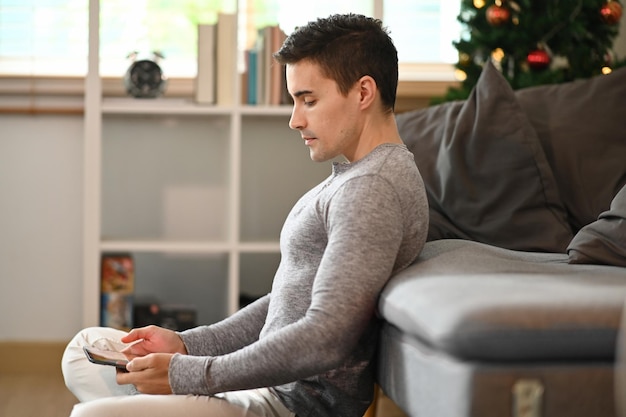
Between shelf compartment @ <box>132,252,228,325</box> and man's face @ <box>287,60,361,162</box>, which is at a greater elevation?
man's face @ <box>287,60,361,162</box>

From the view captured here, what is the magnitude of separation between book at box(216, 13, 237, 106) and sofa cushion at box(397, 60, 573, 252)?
1.00 metres

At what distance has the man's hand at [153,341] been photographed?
172 centimetres

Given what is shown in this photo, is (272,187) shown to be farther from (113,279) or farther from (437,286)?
(437,286)

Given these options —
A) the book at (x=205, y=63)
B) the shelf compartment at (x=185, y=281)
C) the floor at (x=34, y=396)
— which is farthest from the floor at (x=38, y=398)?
the book at (x=205, y=63)

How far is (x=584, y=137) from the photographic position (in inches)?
87.4

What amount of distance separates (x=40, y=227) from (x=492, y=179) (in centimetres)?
187

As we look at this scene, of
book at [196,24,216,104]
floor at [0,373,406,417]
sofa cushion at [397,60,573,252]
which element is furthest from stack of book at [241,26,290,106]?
floor at [0,373,406,417]

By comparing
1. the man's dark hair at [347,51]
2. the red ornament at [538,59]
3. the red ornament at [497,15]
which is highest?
the red ornament at [497,15]

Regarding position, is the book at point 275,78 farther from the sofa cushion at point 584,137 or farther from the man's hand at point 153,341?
the man's hand at point 153,341

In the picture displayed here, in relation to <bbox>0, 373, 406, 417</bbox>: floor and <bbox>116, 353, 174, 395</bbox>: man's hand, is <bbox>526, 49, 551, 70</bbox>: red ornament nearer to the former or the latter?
<bbox>0, 373, 406, 417</bbox>: floor

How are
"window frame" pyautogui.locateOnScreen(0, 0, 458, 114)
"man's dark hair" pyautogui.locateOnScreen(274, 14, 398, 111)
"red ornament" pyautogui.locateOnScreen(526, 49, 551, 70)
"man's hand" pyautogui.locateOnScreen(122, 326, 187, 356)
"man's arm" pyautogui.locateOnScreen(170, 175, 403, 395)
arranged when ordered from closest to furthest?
"man's arm" pyautogui.locateOnScreen(170, 175, 403, 395) → "man's dark hair" pyautogui.locateOnScreen(274, 14, 398, 111) → "man's hand" pyautogui.locateOnScreen(122, 326, 187, 356) → "red ornament" pyautogui.locateOnScreen(526, 49, 551, 70) → "window frame" pyautogui.locateOnScreen(0, 0, 458, 114)

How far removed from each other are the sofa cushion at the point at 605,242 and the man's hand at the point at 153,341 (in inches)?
29.2

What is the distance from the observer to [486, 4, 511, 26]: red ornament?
117 inches

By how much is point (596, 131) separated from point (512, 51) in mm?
898
